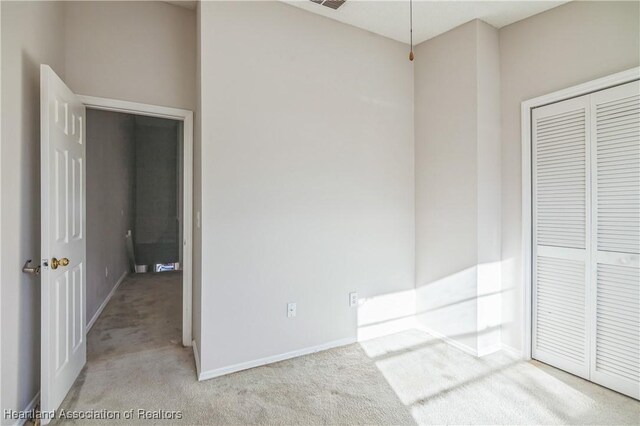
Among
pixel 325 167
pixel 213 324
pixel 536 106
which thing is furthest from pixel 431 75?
pixel 213 324

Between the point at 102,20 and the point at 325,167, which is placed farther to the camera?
the point at 325,167

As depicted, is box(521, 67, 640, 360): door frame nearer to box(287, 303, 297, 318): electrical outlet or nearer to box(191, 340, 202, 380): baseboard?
box(287, 303, 297, 318): electrical outlet

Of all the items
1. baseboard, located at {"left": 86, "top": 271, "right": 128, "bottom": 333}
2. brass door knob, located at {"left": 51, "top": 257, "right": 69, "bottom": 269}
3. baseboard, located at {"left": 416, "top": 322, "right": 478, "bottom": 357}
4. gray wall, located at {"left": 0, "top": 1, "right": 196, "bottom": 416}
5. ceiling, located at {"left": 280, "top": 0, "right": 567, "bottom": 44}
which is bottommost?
baseboard, located at {"left": 416, "top": 322, "right": 478, "bottom": 357}

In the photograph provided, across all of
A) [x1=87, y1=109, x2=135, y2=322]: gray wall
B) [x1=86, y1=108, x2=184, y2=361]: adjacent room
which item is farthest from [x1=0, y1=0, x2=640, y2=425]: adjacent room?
[x1=87, y1=109, x2=135, y2=322]: gray wall

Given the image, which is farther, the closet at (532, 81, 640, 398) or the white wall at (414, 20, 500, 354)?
the white wall at (414, 20, 500, 354)

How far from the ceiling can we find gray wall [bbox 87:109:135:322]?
3.02 metres

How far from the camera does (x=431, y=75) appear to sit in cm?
329

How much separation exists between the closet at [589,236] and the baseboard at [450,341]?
0.50m

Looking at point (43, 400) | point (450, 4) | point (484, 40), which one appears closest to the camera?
point (43, 400)

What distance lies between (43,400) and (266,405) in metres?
1.27

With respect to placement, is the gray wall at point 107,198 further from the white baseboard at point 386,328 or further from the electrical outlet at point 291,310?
the white baseboard at point 386,328

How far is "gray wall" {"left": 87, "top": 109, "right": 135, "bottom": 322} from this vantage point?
3861 millimetres

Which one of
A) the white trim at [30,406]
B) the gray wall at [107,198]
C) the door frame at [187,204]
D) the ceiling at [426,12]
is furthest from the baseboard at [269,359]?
the ceiling at [426,12]

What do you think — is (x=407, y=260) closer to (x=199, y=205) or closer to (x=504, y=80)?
(x=504, y=80)
